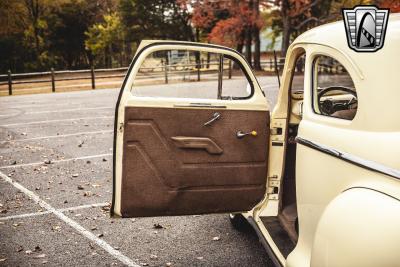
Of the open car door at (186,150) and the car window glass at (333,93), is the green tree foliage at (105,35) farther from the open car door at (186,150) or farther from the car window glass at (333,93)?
the open car door at (186,150)

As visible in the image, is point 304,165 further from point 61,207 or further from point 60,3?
point 60,3

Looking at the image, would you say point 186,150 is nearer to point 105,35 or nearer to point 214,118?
point 214,118

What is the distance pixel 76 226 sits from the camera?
514cm

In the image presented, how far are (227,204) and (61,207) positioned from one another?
2759mm

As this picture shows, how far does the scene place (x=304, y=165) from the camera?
3.12m

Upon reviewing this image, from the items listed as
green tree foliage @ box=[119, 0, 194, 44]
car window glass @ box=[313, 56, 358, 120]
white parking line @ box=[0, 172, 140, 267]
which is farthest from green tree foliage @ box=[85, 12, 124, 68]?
car window glass @ box=[313, 56, 358, 120]

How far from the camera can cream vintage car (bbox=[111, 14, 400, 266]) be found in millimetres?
2465

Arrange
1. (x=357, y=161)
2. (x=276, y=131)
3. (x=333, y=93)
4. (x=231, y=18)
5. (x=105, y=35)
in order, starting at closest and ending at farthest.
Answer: (x=357, y=161), (x=276, y=131), (x=333, y=93), (x=231, y=18), (x=105, y=35)

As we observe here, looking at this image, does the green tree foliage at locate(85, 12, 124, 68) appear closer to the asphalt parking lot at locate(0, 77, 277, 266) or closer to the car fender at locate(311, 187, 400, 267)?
the asphalt parking lot at locate(0, 77, 277, 266)

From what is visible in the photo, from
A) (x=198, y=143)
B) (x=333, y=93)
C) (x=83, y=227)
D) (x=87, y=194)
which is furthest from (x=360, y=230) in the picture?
(x=87, y=194)

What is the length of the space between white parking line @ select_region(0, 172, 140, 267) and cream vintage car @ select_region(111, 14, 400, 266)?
0.90 meters

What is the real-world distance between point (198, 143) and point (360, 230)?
5.17 feet

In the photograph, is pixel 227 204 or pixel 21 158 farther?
pixel 21 158

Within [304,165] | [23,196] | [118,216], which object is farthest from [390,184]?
[23,196]
